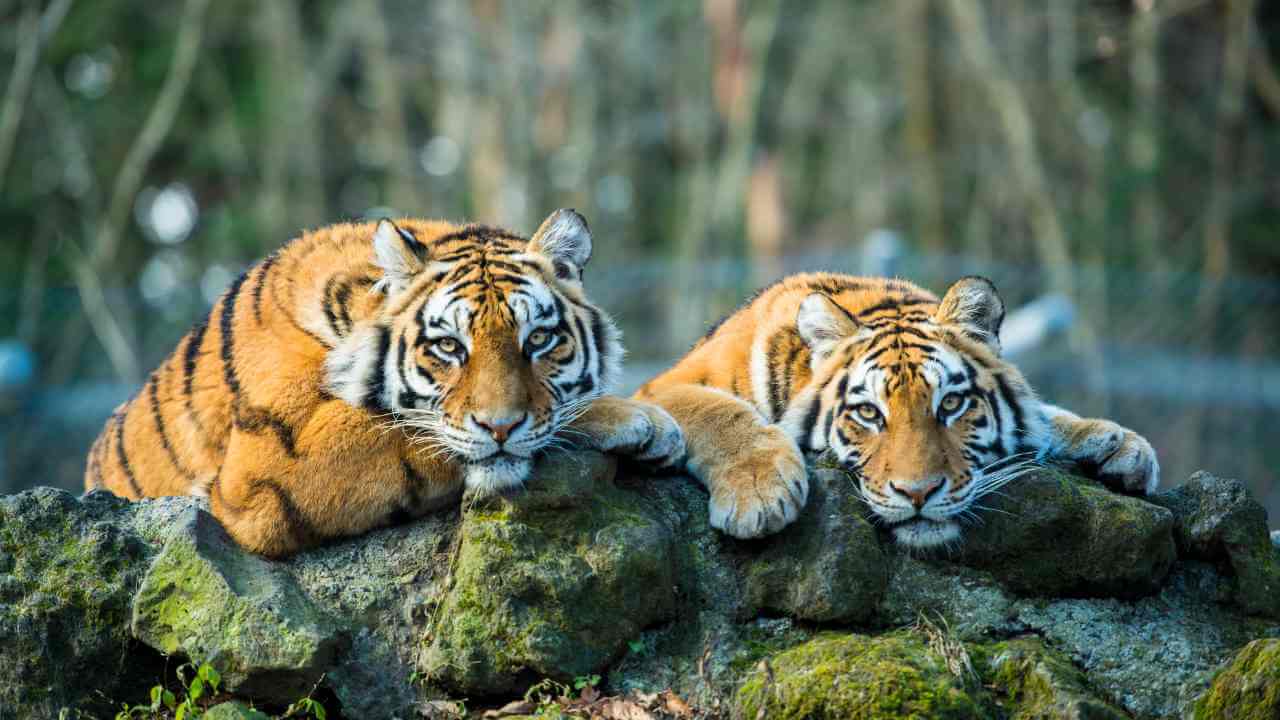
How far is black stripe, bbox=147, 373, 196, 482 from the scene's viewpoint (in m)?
4.23

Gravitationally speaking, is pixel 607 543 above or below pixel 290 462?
below

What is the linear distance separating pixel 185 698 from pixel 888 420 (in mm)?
2017

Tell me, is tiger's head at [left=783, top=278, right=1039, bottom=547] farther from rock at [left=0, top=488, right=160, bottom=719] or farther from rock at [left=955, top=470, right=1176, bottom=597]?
rock at [left=0, top=488, right=160, bottom=719]

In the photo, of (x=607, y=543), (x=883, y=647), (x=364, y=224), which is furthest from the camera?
(x=364, y=224)

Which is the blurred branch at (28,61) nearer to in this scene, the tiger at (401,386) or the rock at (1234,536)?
the tiger at (401,386)

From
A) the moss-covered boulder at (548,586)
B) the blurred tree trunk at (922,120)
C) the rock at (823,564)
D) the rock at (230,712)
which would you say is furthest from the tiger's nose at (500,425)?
the blurred tree trunk at (922,120)

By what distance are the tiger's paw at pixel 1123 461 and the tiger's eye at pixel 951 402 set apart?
57 cm

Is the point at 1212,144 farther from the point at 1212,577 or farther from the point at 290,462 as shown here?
the point at 290,462

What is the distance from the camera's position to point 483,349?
11.8 ft

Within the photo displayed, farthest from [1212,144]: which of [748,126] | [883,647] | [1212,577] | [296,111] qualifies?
[883,647]

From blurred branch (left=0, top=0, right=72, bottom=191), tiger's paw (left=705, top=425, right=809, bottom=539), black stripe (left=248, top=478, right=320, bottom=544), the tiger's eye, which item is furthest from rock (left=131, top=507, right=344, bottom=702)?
blurred branch (left=0, top=0, right=72, bottom=191)

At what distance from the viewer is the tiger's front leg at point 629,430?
3.81m

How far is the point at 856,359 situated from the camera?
13.0 feet

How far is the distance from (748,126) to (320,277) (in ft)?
32.1
